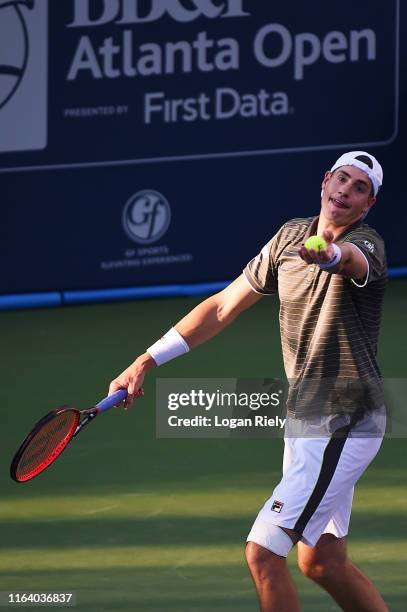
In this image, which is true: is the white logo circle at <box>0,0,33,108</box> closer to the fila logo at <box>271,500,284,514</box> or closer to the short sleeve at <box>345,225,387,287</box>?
the short sleeve at <box>345,225,387,287</box>

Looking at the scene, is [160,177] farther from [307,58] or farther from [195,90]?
[307,58]

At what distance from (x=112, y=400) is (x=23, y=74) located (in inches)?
229

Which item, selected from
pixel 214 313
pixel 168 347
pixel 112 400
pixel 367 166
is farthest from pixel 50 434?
pixel 367 166

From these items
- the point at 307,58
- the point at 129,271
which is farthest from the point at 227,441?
the point at 307,58

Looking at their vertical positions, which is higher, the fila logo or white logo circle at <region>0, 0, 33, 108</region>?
white logo circle at <region>0, 0, 33, 108</region>

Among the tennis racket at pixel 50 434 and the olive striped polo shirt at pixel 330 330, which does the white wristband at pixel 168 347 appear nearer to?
the tennis racket at pixel 50 434

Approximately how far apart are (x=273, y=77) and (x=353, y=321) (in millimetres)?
6263

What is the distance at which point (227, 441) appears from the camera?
8.91m

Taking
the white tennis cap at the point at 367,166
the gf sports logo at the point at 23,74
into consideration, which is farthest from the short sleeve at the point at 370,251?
the gf sports logo at the point at 23,74

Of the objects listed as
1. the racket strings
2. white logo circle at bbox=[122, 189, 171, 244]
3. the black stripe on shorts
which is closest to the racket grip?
the racket strings

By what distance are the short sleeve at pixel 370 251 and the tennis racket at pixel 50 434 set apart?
1.03m

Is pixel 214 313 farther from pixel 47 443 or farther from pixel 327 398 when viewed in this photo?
pixel 47 443

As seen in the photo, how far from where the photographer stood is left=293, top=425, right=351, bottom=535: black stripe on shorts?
5.53 meters

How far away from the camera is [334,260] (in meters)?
5.12
